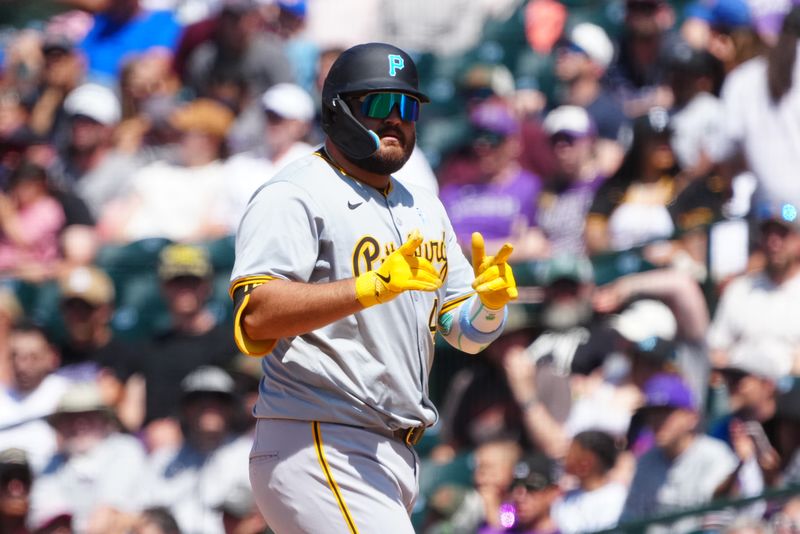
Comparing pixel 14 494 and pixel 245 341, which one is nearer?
pixel 245 341

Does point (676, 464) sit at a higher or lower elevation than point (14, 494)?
lower

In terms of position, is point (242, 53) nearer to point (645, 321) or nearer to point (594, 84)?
point (594, 84)

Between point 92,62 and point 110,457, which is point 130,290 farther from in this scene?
point 92,62

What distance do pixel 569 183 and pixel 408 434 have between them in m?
4.90

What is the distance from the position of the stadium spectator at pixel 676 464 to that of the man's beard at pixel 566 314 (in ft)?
2.54

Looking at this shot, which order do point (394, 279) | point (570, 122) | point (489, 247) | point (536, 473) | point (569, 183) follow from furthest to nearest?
point (570, 122)
point (569, 183)
point (489, 247)
point (536, 473)
point (394, 279)

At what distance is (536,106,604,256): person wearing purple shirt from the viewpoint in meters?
8.26

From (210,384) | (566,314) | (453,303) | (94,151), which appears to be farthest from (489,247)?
(453,303)

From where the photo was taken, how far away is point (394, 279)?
135 inches

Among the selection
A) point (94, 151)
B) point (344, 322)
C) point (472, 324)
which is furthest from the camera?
point (94, 151)

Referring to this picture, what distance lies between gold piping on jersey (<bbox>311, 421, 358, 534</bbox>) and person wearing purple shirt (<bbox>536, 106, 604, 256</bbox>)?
4541 millimetres

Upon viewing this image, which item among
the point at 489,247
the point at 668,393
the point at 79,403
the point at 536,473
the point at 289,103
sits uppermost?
the point at 289,103

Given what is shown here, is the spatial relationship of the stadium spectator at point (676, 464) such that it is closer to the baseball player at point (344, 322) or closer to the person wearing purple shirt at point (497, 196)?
the person wearing purple shirt at point (497, 196)

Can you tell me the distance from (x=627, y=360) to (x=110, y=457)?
252 centimetres
